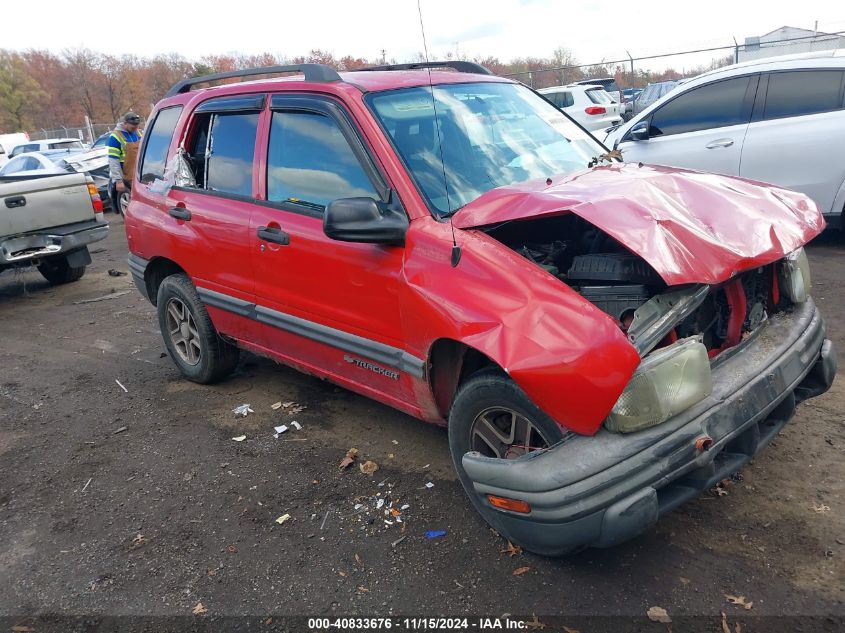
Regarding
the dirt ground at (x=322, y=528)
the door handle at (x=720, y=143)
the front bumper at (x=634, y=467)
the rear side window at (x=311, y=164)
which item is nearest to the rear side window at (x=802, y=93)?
the door handle at (x=720, y=143)

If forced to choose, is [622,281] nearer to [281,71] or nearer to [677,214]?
[677,214]

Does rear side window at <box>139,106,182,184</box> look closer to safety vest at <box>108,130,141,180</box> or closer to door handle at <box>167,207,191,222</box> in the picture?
door handle at <box>167,207,191,222</box>

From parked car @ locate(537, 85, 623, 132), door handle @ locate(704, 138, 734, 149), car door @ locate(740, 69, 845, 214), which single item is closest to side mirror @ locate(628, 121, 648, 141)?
door handle @ locate(704, 138, 734, 149)

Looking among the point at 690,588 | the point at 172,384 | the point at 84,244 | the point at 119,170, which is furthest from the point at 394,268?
the point at 119,170

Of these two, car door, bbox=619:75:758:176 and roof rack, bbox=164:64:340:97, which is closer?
roof rack, bbox=164:64:340:97

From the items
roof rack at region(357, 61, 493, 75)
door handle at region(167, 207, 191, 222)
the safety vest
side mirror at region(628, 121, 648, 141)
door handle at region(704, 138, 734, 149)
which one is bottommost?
door handle at region(704, 138, 734, 149)

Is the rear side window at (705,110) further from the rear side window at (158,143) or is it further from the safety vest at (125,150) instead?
the safety vest at (125,150)

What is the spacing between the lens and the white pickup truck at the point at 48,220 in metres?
7.79

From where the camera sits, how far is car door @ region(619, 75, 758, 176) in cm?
701

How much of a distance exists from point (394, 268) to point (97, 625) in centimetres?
190

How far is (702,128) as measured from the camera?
727 cm

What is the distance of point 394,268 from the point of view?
10.4ft

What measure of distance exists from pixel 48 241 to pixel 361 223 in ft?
21.5

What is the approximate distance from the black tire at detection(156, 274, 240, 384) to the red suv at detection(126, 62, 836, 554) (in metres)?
0.22
